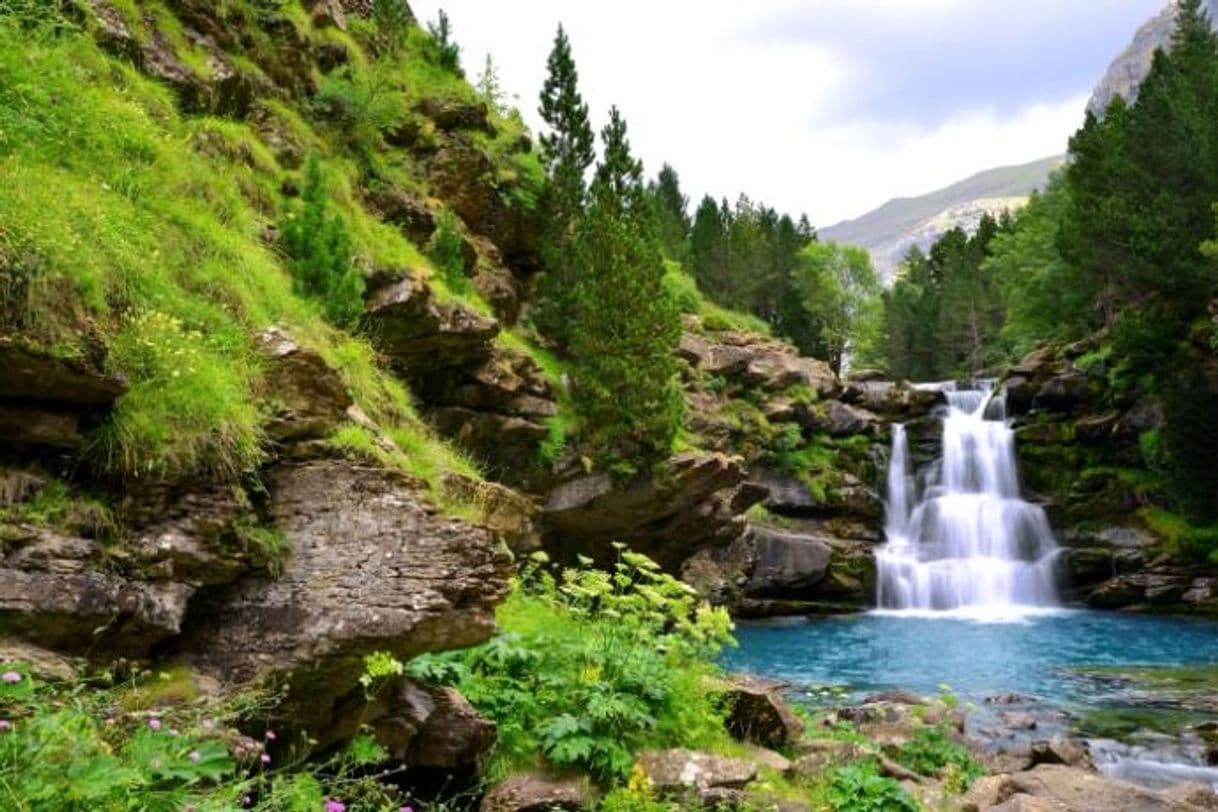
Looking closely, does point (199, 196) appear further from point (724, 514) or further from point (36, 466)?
point (724, 514)

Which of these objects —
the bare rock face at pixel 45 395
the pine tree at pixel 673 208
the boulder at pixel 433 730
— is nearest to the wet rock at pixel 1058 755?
the boulder at pixel 433 730

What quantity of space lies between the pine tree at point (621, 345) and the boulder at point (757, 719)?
1177 centimetres

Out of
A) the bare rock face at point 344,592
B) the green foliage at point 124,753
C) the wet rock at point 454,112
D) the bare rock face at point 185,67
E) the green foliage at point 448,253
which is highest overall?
the wet rock at point 454,112

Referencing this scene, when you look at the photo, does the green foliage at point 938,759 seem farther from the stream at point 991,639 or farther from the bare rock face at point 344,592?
the bare rock face at point 344,592

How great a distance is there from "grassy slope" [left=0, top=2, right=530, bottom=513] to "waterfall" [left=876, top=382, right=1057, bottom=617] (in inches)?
1149

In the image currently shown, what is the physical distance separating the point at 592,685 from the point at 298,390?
3661mm

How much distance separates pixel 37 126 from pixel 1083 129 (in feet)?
165

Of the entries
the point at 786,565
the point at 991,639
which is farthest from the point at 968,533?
the point at 991,639

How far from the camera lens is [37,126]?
655 cm

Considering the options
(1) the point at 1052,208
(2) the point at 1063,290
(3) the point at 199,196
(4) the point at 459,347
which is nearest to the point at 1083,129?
(2) the point at 1063,290

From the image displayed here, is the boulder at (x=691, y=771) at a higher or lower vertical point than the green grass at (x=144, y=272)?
lower

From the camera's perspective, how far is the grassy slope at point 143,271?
5219 millimetres

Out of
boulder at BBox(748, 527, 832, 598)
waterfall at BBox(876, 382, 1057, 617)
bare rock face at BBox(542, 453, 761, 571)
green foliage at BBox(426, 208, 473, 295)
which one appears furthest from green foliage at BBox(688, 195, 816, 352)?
green foliage at BBox(426, 208, 473, 295)

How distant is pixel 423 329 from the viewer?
15.6 meters
